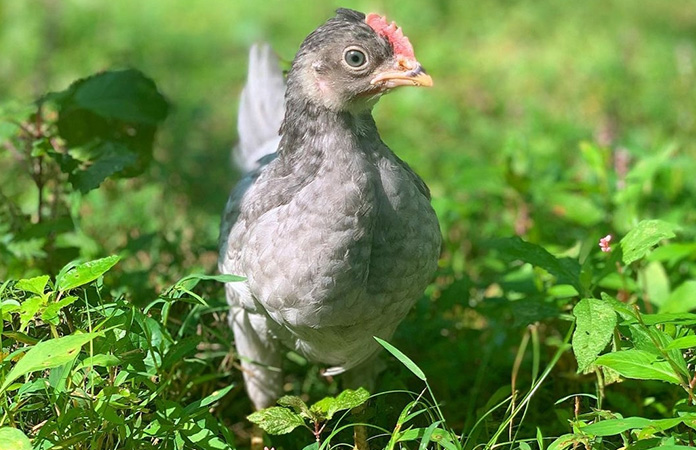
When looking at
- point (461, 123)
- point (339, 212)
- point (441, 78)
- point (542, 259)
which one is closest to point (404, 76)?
point (339, 212)

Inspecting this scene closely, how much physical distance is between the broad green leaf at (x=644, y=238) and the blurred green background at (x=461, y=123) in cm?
40

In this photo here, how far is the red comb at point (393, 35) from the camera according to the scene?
218 centimetres

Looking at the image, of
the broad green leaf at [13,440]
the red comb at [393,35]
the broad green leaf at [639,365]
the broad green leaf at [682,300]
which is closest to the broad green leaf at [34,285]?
the broad green leaf at [13,440]

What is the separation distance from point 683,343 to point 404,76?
959 millimetres

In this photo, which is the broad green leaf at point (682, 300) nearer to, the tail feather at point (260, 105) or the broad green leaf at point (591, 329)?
the broad green leaf at point (591, 329)

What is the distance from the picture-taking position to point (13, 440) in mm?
1739

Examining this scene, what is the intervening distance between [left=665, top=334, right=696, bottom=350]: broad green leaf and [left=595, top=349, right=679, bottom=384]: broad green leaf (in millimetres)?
46

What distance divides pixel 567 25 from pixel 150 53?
10.2 ft

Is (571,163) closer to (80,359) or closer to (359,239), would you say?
(359,239)

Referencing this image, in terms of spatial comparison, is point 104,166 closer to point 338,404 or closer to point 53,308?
point 53,308

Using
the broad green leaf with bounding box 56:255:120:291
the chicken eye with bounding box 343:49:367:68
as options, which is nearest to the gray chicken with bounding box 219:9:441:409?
the chicken eye with bounding box 343:49:367:68

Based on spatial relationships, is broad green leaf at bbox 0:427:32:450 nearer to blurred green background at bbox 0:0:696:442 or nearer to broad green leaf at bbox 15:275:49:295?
broad green leaf at bbox 15:275:49:295

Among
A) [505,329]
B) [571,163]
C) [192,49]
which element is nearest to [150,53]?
[192,49]

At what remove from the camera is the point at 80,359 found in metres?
2.01
